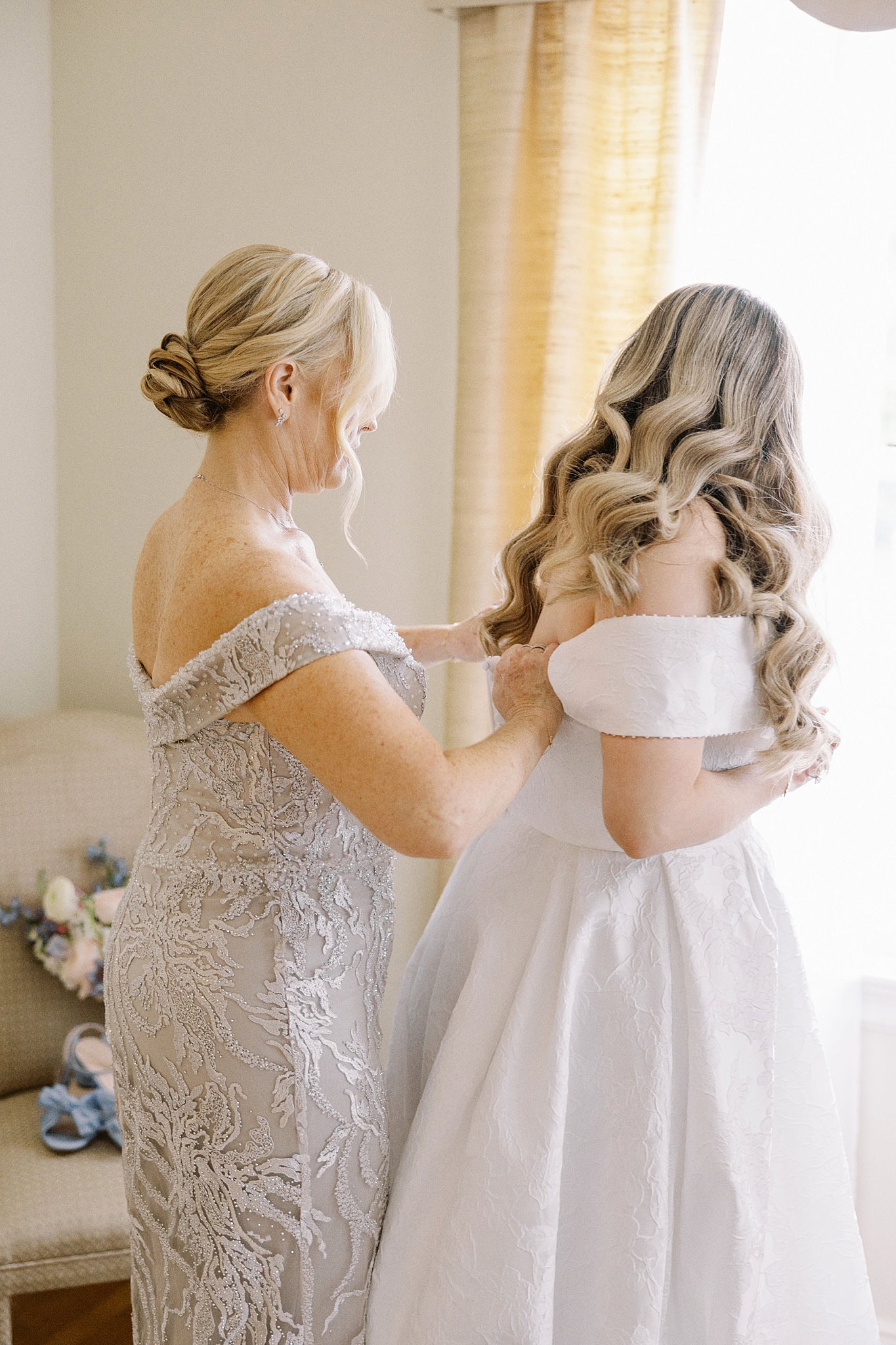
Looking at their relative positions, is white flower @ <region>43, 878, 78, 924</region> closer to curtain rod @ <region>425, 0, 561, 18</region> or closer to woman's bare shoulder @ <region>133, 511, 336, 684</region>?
woman's bare shoulder @ <region>133, 511, 336, 684</region>

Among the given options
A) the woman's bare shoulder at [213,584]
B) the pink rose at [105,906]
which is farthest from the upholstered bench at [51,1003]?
the woman's bare shoulder at [213,584]

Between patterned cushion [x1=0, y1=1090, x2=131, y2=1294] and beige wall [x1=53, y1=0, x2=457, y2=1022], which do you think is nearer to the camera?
patterned cushion [x1=0, y1=1090, x2=131, y2=1294]

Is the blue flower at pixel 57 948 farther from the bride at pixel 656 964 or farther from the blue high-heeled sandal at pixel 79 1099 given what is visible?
the bride at pixel 656 964

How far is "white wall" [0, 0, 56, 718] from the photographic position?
A: 2.72m

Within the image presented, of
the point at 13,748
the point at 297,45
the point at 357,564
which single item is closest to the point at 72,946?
the point at 13,748

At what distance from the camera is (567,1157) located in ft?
4.32

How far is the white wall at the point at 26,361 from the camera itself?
2.72m

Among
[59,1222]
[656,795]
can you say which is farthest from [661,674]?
[59,1222]

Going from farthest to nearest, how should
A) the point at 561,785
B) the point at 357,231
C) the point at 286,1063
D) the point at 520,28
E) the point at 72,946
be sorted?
1. the point at 357,231
2. the point at 72,946
3. the point at 520,28
4. the point at 561,785
5. the point at 286,1063

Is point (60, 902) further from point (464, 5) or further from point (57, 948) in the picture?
point (464, 5)

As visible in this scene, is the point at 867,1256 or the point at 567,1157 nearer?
the point at 567,1157

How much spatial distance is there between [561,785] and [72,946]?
Answer: 4.34 ft

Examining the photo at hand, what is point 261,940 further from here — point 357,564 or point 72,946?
point 357,564

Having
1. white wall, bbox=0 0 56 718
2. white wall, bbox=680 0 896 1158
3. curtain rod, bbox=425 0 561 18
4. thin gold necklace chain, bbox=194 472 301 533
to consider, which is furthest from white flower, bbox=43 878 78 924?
curtain rod, bbox=425 0 561 18
